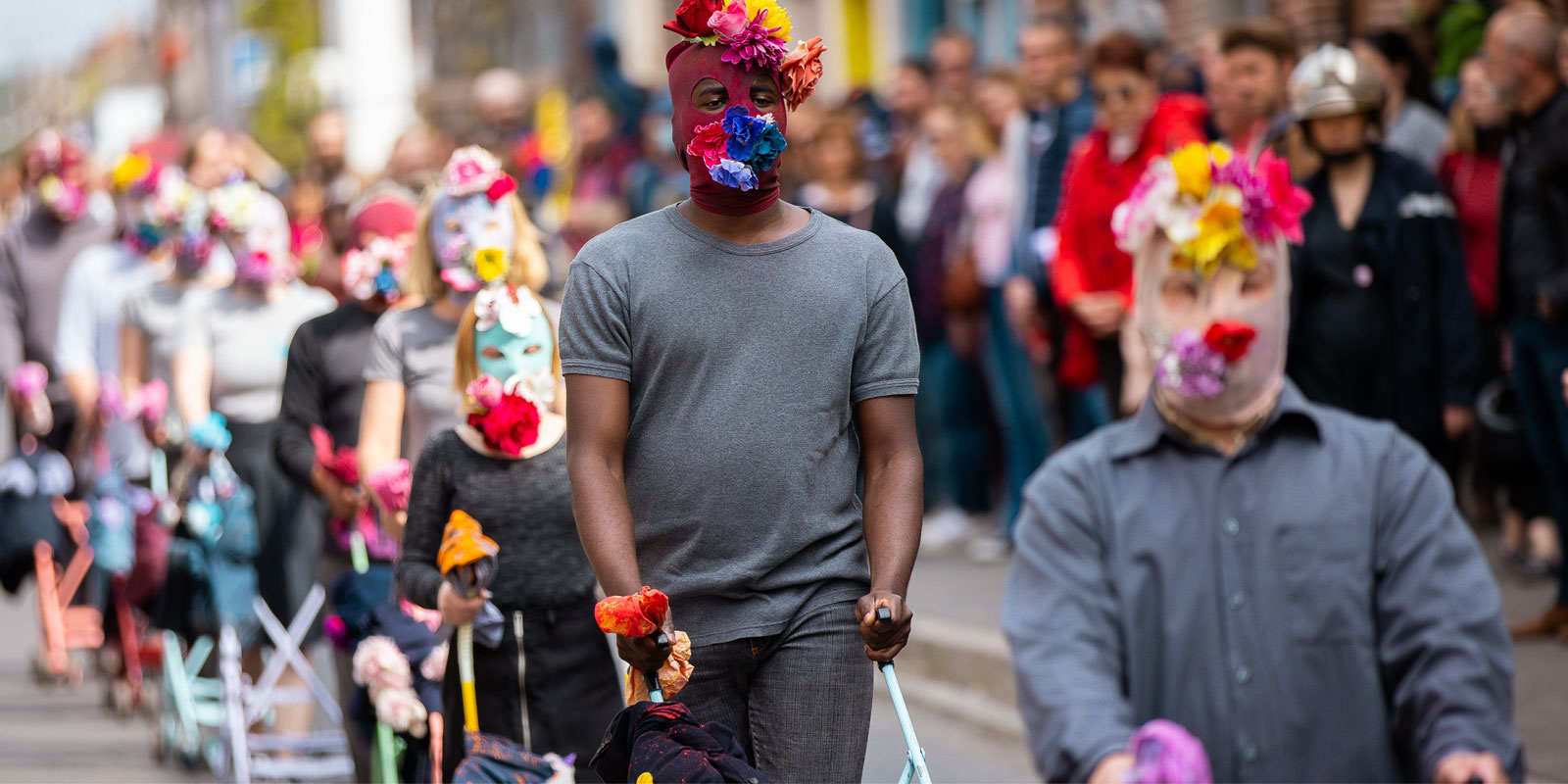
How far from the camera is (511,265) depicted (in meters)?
6.23

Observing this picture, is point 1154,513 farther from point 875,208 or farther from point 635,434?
point 875,208

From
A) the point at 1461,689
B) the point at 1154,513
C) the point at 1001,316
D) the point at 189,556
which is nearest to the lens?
the point at 1461,689

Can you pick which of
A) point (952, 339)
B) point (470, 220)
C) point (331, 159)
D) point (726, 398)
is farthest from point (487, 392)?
point (331, 159)

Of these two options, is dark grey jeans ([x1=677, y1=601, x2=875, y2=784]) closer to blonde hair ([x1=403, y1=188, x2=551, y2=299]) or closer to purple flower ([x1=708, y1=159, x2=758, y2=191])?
purple flower ([x1=708, y1=159, x2=758, y2=191])

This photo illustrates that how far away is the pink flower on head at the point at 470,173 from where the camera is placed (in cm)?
625

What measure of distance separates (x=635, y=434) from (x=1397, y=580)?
1.43 metres

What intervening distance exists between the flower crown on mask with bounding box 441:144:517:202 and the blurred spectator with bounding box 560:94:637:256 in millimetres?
9585

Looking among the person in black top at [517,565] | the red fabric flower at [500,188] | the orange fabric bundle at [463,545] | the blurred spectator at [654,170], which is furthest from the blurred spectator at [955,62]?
the orange fabric bundle at [463,545]

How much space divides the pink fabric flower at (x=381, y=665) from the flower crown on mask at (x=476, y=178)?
126 cm

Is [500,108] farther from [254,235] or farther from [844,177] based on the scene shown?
[254,235]

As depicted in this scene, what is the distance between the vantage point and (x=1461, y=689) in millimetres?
3941

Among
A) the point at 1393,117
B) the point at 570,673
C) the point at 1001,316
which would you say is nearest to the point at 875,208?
the point at 1001,316

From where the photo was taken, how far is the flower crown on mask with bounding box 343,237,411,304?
725 centimetres

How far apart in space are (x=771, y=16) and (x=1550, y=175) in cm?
503
